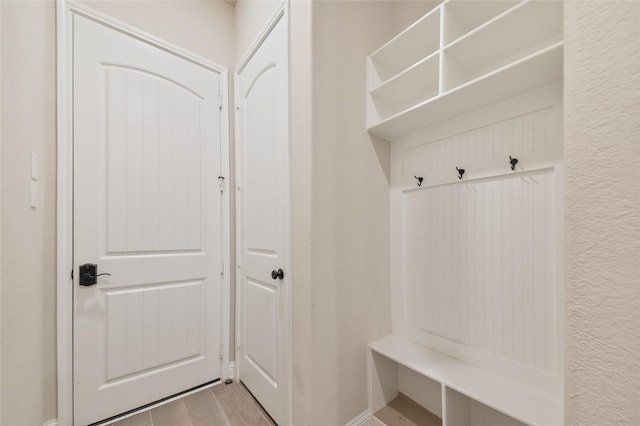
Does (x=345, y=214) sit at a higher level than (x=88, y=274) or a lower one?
higher

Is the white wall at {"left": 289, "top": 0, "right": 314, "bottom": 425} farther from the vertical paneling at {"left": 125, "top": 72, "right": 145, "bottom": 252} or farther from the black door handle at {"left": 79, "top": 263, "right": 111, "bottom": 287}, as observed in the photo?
the black door handle at {"left": 79, "top": 263, "right": 111, "bottom": 287}

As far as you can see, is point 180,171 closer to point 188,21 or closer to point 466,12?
point 188,21

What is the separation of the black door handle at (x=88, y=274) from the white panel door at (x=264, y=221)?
0.84 metres

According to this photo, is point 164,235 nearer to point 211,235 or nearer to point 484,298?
point 211,235

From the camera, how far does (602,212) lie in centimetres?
63

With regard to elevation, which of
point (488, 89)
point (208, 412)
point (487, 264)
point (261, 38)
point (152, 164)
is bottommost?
point (208, 412)

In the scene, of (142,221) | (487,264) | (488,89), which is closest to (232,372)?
(142,221)

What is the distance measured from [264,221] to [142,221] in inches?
31.0

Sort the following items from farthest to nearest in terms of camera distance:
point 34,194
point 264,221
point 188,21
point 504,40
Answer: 1. point 188,21
2. point 264,221
3. point 34,194
4. point 504,40

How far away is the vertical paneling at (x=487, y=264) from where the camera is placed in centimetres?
109

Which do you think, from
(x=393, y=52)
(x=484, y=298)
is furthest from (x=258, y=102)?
(x=484, y=298)

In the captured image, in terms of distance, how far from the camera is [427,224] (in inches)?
59.1

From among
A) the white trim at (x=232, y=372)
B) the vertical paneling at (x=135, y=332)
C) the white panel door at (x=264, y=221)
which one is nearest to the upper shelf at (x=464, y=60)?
the white panel door at (x=264, y=221)

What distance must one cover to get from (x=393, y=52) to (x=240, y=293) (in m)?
1.91
